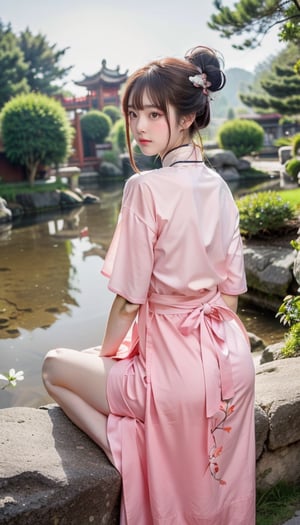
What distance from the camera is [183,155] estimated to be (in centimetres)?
164

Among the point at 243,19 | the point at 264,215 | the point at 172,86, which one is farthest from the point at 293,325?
the point at 243,19

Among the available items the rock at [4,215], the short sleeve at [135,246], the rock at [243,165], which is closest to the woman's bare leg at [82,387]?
the short sleeve at [135,246]

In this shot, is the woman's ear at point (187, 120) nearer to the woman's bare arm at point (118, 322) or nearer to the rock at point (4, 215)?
the woman's bare arm at point (118, 322)

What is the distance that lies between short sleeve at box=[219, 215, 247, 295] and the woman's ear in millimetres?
342

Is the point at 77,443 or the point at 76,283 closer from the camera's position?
the point at 77,443

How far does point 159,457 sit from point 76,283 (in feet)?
19.4

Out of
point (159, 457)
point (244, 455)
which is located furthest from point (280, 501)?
point (159, 457)

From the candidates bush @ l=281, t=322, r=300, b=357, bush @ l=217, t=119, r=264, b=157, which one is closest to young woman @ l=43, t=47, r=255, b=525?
bush @ l=281, t=322, r=300, b=357

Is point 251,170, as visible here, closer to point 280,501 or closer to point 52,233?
point 52,233

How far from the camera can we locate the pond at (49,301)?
470 cm

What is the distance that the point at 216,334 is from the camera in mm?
1576

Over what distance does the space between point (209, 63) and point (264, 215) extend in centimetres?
484

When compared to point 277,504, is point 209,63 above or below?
above

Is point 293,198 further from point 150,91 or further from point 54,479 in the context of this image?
point 54,479
